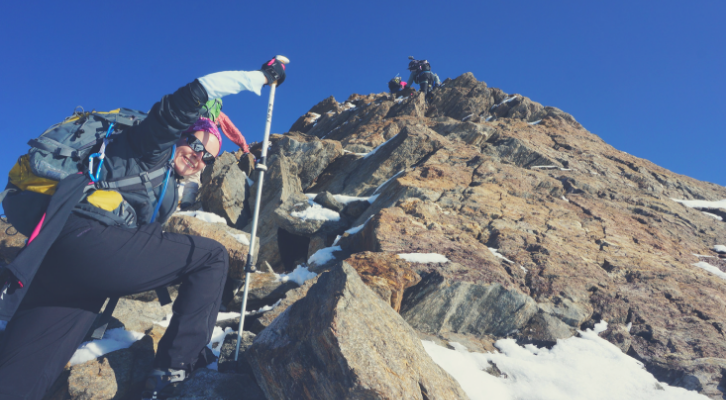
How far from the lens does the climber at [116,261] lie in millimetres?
2756

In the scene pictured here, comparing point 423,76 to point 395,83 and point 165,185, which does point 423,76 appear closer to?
point 395,83

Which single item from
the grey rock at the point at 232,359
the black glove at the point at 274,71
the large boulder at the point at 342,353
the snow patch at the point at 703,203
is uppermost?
the snow patch at the point at 703,203

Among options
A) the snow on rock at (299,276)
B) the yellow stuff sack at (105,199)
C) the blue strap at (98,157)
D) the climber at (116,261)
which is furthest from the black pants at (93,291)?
the snow on rock at (299,276)

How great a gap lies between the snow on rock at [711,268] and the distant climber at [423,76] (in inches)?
885

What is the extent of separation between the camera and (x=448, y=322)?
4984 millimetres

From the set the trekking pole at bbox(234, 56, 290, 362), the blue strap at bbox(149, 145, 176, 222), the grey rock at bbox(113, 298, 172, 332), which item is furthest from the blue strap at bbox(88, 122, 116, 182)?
the grey rock at bbox(113, 298, 172, 332)

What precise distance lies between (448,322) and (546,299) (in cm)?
156

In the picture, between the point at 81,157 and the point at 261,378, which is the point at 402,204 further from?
the point at 81,157

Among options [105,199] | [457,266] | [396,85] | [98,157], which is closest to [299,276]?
[457,266]

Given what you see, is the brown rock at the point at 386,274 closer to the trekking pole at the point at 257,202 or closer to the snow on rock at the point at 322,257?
the trekking pole at the point at 257,202

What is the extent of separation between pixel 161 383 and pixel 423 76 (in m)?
28.1

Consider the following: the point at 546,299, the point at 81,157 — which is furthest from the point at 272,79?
the point at 546,299

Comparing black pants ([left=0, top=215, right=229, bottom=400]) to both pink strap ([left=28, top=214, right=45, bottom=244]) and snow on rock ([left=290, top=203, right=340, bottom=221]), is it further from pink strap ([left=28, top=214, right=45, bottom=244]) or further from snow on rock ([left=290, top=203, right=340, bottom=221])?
snow on rock ([left=290, top=203, right=340, bottom=221])

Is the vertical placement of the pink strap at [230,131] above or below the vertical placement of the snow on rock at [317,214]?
below
